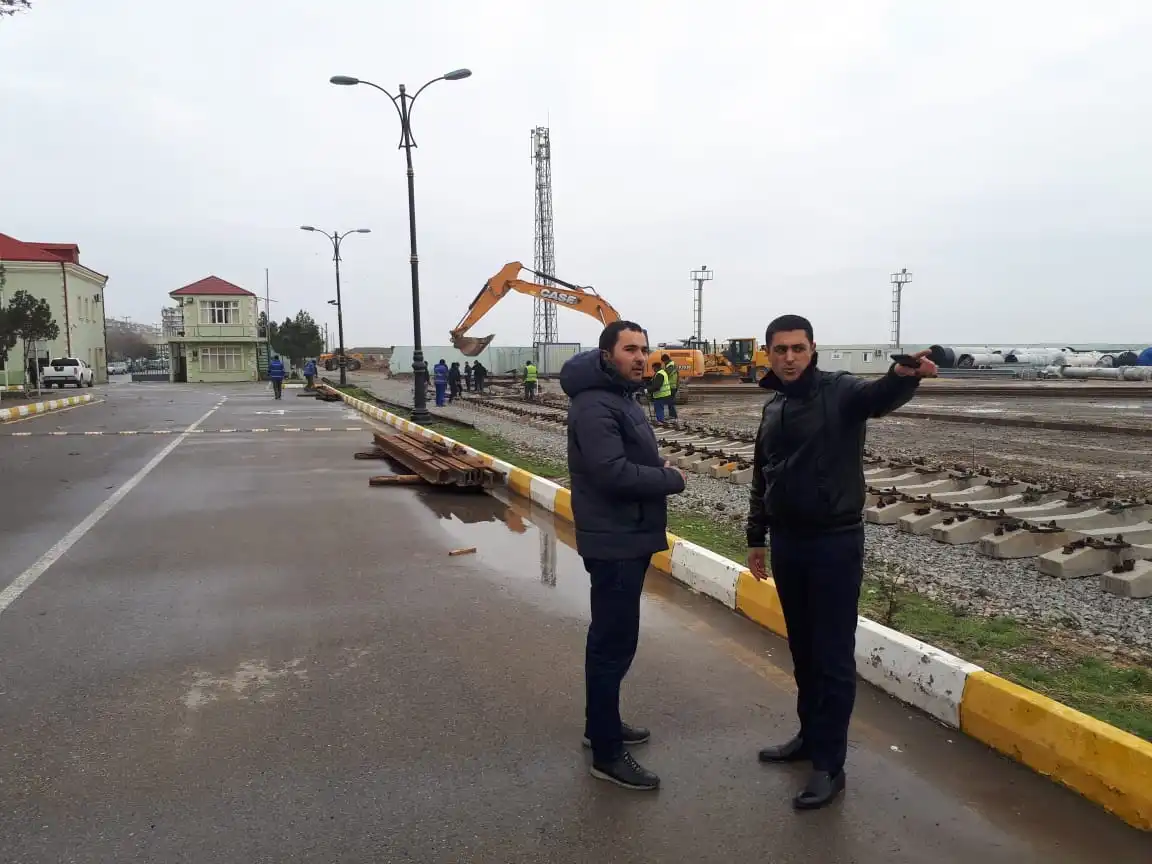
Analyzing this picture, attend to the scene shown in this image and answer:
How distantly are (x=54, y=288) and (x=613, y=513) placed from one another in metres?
55.6

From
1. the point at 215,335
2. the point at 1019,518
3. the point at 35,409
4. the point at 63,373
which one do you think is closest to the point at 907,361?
Result: the point at 1019,518

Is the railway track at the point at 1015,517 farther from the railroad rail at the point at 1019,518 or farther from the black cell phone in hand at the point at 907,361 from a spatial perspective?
the black cell phone in hand at the point at 907,361

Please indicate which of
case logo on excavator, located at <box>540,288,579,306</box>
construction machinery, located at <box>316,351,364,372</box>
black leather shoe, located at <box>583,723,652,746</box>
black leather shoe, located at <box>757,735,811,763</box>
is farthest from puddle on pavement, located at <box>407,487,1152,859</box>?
construction machinery, located at <box>316,351,364,372</box>

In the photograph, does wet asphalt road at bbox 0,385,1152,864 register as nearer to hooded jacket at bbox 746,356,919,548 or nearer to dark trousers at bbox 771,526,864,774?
dark trousers at bbox 771,526,864,774

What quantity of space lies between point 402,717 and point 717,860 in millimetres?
1667

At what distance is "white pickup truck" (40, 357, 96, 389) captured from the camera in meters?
42.9

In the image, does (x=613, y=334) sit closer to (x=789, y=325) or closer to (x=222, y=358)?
(x=789, y=325)

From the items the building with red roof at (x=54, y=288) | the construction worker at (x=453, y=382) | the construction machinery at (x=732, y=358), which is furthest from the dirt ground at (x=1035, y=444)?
the building with red roof at (x=54, y=288)

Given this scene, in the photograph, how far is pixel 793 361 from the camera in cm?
314

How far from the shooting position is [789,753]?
344 cm

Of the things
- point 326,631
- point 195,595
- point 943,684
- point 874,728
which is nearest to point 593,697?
point 874,728

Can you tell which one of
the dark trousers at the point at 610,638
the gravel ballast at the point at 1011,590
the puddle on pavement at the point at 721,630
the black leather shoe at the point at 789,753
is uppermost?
the dark trousers at the point at 610,638

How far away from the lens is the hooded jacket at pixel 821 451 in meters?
3.12

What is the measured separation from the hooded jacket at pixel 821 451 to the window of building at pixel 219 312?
60204mm
